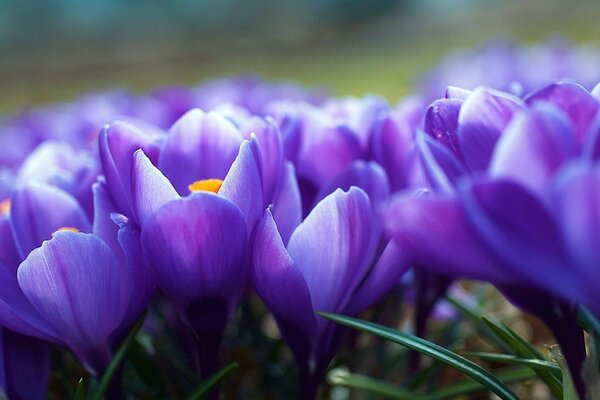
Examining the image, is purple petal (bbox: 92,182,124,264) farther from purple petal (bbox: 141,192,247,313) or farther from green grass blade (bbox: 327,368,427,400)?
green grass blade (bbox: 327,368,427,400)

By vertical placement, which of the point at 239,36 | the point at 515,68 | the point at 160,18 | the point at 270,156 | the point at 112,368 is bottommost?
the point at 239,36

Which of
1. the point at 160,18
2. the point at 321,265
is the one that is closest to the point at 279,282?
the point at 321,265

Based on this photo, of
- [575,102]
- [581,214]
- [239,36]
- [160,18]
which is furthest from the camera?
[239,36]

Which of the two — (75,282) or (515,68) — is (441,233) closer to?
(75,282)

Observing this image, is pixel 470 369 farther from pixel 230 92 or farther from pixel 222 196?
pixel 230 92

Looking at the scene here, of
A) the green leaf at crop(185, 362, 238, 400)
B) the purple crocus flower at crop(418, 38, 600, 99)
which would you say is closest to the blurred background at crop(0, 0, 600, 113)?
the purple crocus flower at crop(418, 38, 600, 99)

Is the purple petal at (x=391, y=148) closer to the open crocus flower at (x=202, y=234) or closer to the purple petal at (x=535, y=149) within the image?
the open crocus flower at (x=202, y=234)

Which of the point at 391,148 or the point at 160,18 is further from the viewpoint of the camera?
the point at 160,18
